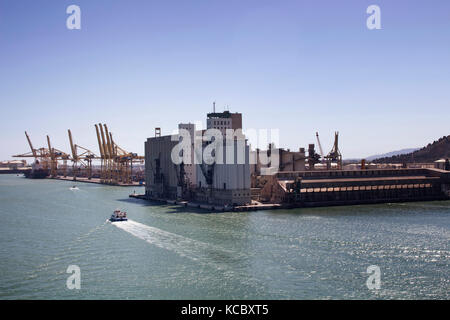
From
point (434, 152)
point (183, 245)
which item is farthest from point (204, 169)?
point (434, 152)

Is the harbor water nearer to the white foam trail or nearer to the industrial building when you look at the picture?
the white foam trail

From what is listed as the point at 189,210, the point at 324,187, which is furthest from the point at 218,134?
the point at 324,187

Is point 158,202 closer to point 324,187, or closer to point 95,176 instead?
point 324,187

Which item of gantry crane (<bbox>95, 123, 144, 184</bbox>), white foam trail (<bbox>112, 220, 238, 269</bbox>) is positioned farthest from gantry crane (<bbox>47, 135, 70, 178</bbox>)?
white foam trail (<bbox>112, 220, 238, 269</bbox>)

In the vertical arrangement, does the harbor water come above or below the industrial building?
below

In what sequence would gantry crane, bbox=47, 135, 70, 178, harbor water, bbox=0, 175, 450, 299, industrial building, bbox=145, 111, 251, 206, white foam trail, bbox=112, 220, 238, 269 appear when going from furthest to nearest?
gantry crane, bbox=47, 135, 70, 178, industrial building, bbox=145, 111, 251, 206, white foam trail, bbox=112, 220, 238, 269, harbor water, bbox=0, 175, 450, 299
